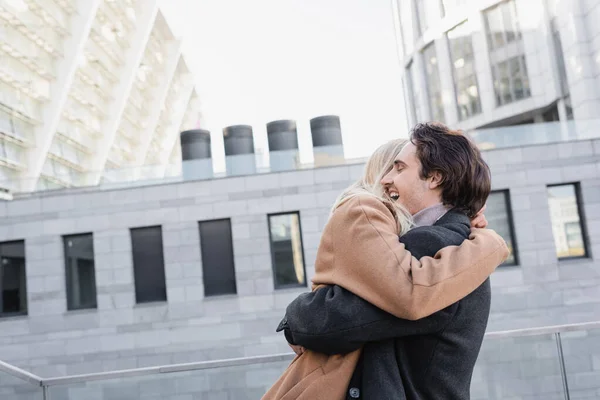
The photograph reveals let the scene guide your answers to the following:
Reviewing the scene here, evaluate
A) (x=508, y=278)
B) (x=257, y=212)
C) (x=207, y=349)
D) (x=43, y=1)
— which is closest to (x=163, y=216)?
(x=257, y=212)

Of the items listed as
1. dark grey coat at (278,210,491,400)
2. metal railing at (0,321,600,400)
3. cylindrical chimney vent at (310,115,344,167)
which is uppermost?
cylindrical chimney vent at (310,115,344,167)

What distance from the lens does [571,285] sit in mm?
17422

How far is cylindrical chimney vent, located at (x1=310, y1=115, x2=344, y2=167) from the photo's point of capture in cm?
1833

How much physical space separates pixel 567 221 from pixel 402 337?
17569mm

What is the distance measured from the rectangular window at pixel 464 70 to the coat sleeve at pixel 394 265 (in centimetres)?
3767

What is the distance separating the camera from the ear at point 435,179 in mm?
1984

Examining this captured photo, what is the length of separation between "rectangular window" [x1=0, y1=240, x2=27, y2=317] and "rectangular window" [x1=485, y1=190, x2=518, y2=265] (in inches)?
526

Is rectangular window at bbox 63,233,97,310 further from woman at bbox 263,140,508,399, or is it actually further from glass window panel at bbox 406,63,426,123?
glass window panel at bbox 406,63,426,123

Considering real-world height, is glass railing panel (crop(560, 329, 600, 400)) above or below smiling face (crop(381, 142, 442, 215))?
below

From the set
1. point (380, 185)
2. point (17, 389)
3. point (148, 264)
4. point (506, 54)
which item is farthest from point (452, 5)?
point (380, 185)

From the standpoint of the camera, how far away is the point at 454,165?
196 centimetres

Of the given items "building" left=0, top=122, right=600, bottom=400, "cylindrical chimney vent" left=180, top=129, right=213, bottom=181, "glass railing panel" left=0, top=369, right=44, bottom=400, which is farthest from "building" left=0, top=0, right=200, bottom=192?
"glass railing panel" left=0, top=369, right=44, bottom=400

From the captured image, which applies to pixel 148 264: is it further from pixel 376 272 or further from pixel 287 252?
pixel 376 272

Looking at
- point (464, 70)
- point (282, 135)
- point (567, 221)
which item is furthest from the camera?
point (464, 70)
